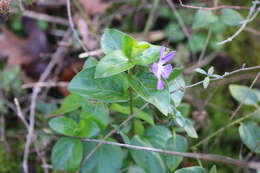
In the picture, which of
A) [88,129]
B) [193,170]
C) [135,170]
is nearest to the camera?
[193,170]

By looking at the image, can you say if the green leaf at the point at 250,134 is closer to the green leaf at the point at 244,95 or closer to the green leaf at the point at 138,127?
the green leaf at the point at 244,95

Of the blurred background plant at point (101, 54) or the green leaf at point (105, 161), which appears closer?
the green leaf at point (105, 161)

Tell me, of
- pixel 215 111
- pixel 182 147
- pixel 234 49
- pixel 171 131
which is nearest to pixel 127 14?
pixel 234 49

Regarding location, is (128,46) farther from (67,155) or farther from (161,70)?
(67,155)

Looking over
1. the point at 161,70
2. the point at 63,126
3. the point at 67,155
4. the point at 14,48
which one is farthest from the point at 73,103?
the point at 14,48

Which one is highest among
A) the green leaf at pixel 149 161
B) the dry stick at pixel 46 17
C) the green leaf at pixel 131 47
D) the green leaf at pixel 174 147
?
the dry stick at pixel 46 17

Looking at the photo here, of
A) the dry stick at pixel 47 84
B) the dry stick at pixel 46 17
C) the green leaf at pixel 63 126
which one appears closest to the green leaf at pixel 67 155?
the green leaf at pixel 63 126

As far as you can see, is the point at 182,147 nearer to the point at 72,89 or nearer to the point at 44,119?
the point at 72,89
